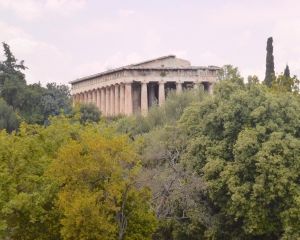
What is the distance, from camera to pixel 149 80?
5816 centimetres

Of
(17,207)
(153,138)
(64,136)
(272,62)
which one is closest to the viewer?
(17,207)

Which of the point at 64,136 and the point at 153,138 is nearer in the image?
the point at 64,136

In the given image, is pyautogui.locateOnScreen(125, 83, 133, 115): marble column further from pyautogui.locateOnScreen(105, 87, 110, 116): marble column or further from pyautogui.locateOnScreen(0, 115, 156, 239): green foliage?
pyautogui.locateOnScreen(0, 115, 156, 239): green foliage

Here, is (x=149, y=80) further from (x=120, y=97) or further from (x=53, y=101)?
(x=53, y=101)

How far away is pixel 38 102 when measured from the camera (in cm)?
5403

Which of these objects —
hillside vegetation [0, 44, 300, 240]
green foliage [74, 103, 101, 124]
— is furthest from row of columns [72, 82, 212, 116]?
hillside vegetation [0, 44, 300, 240]

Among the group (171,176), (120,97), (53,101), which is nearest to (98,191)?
(171,176)

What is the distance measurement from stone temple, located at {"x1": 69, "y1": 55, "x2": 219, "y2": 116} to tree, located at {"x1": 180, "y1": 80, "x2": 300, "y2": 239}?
28578mm

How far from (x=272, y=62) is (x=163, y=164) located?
67.8 feet

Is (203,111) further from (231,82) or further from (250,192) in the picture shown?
(250,192)

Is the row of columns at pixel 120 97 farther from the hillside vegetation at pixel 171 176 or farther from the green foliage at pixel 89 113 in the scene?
the hillside vegetation at pixel 171 176

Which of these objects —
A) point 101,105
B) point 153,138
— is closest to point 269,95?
point 153,138

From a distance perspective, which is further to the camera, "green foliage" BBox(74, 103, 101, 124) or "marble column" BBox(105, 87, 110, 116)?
"marble column" BBox(105, 87, 110, 116)

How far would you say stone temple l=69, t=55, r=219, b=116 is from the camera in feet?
190
